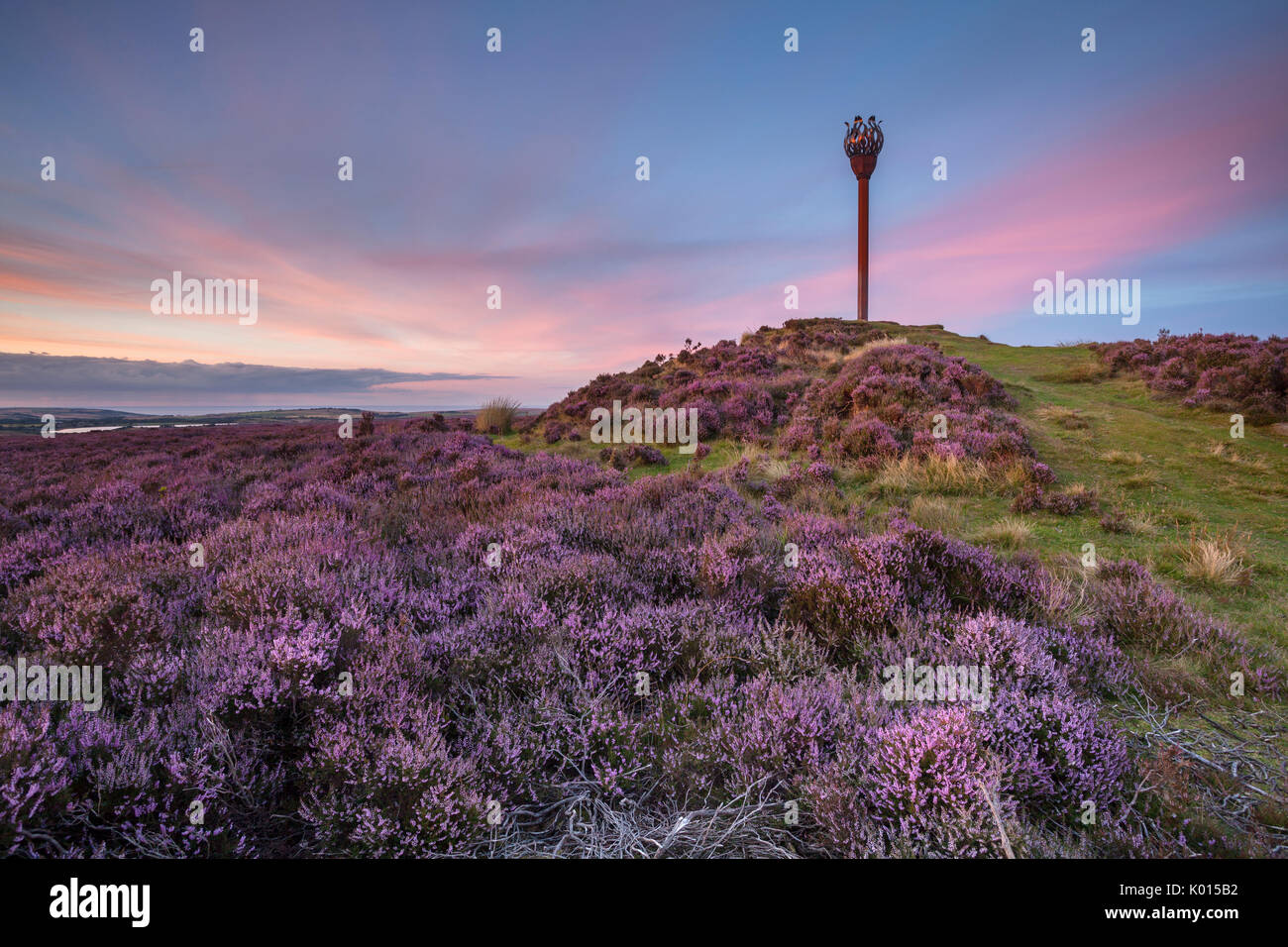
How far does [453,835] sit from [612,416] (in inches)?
513

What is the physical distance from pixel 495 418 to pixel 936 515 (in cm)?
1378

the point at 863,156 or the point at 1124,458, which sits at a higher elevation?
the point at 863,156

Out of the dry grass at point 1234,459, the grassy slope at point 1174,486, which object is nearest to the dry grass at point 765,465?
the grassy slope at point 1174,486

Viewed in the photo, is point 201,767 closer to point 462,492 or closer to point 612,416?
point 462,492

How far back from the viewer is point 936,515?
617cm

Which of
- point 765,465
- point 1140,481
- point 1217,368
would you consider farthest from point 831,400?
point 1217,368

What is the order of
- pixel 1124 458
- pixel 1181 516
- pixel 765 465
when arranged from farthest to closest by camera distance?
pixel 765 465
pixel 1124 458
pixel 1181 516

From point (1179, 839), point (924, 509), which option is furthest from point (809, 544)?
point (1179, 839)

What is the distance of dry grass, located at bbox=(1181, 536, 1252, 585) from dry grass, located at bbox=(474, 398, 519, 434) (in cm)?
1537

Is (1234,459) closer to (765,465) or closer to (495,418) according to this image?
(765,465)

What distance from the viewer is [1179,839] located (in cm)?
190

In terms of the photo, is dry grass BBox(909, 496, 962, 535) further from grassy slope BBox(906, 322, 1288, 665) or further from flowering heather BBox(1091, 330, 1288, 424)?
flowering heather BBox(1091, 330, 1288, 424)

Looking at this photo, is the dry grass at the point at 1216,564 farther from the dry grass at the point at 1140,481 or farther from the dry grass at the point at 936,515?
the dry grass at the point at 1140,481
